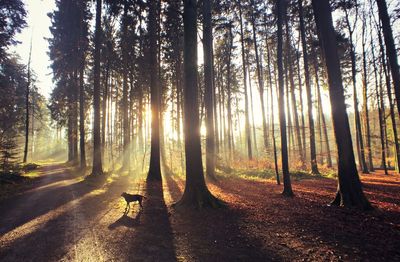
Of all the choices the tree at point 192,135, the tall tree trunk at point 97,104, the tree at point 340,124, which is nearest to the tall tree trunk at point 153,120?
the tall tree trunk at point 97,104

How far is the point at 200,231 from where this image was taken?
235 inches

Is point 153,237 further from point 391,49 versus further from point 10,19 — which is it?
point 10,19

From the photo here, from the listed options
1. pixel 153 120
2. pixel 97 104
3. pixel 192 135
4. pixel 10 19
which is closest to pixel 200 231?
pixel 192 135

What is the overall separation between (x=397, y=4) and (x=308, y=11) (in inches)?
176

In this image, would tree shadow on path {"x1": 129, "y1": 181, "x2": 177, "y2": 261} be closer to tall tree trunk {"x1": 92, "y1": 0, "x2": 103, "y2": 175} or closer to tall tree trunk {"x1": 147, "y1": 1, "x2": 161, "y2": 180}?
tall tree trunk {"x1": 147, "y1": 1, "x2": 161, "y2": 180}

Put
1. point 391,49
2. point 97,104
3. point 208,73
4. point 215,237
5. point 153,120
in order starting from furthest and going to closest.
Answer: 1. point 97,104
2. point 208,73
3. point 153,120
4. point 391,49
5. point 215,237

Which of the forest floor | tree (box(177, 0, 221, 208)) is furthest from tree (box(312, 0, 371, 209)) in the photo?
tree (box(177, 0, 221, 208))

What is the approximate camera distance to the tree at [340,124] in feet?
24.1

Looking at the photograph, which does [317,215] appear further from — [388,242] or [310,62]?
[310,62]

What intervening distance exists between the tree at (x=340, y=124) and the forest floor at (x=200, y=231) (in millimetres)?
537

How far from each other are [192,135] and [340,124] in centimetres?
497

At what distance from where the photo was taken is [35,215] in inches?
284

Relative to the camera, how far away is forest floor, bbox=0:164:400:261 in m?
4.56

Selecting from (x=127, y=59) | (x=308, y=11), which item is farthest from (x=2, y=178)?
(x=308, y=11)
